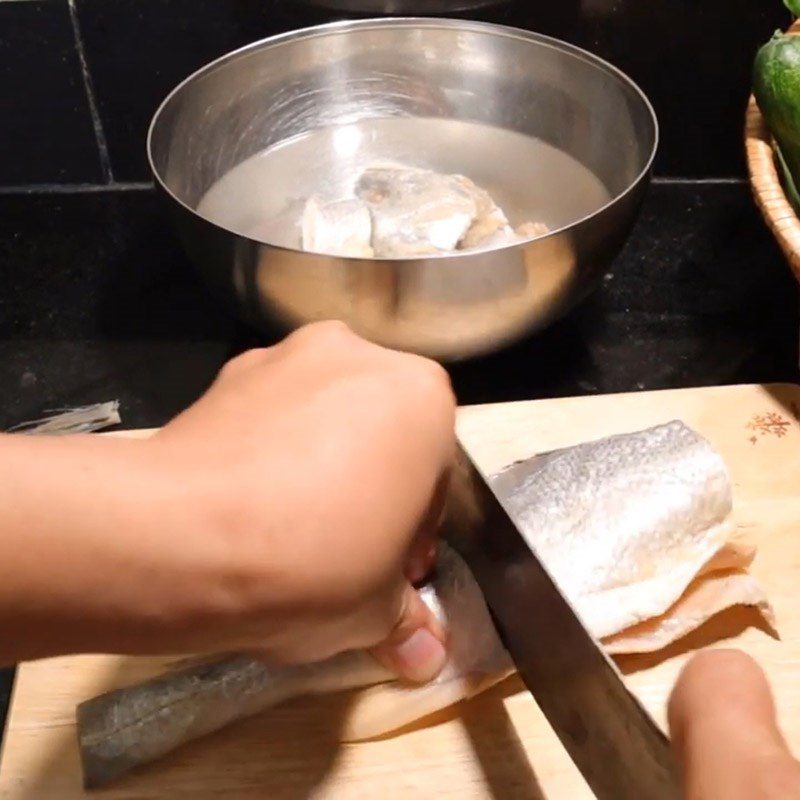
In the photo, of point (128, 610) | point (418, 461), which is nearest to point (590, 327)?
point (418, 461)

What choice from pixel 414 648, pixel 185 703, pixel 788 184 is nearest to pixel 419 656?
pixel 414 648

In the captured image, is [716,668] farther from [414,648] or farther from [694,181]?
[694,181]

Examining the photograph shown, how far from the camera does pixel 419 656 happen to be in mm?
632

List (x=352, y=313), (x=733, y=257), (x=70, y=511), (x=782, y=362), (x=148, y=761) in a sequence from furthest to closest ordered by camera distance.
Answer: (x=733, y=257)
(x=782, y=362)
(x=352, y=313)
(x=148, y=761)
(x=70, y=511)

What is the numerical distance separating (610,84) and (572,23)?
0.13m

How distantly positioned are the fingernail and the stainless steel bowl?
0.25 meters

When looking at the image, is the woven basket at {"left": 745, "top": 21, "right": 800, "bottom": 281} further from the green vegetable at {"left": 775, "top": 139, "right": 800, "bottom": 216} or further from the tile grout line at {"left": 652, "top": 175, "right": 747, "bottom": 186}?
the tile grout line at {"left": 652, "top": 175, "right": 747, "bottom": 186}

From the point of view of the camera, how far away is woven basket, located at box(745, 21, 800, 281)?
78 centimetres

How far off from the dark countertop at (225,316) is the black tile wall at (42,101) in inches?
1.3

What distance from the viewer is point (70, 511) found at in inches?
15.0

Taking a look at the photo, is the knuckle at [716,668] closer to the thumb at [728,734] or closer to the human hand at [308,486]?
the thumb at [728,734]

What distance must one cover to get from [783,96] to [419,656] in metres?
0.55

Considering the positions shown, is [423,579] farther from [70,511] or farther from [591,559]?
[70,511]

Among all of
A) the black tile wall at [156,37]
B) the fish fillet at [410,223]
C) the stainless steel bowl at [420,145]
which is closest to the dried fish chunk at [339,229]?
the fish fillet at [410,223]
